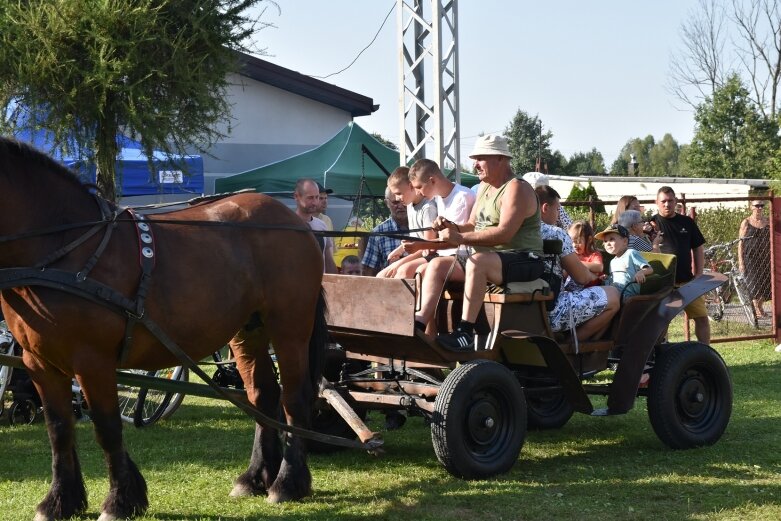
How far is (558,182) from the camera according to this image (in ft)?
122

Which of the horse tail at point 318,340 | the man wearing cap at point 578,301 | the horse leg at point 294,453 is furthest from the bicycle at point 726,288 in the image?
the horse leg at point 294,453

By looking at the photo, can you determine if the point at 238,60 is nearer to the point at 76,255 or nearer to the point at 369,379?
the point at 369,379

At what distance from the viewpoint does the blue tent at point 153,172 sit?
12363 millimetres

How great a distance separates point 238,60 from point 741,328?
7814 mm

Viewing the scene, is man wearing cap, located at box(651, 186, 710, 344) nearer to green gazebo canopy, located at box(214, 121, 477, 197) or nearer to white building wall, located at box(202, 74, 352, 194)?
green gazebo canopy, located at box(214, 121, 477, 197)

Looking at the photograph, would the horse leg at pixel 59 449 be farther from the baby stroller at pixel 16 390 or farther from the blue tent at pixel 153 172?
the blue tent at pixel 153 172

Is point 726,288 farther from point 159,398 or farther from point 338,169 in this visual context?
point 159,398

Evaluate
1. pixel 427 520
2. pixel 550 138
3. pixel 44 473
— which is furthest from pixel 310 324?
pixel 550 138

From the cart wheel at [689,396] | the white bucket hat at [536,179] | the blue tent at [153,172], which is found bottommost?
the cart wheel at [689,396]

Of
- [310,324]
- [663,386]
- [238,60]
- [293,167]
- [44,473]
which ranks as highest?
[238,60]

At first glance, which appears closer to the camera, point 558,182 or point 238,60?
point 238,60

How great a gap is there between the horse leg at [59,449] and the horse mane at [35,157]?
947 millimetres

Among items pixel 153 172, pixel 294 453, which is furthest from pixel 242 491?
pixel 153 172

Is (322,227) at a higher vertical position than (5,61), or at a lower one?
lower
